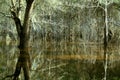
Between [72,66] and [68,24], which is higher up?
[68,24]

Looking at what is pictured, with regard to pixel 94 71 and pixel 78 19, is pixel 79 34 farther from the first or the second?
pixel 94 71

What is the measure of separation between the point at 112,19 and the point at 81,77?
10537 millimetres

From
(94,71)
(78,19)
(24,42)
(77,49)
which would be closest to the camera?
(24,42)

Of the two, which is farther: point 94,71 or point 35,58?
point 35,58

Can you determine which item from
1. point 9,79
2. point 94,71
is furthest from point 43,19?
point 9,79

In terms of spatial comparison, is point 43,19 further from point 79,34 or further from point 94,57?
point 94,57

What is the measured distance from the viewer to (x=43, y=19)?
2511 cm

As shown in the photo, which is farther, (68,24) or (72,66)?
(68,24)

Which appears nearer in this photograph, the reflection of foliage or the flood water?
the flood water

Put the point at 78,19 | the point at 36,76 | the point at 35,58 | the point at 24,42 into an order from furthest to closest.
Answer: the point at 78,19
the point at 35,58
the point at 36,76
the point at 24,42

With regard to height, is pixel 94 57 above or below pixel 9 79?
below

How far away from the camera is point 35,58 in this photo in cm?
1723

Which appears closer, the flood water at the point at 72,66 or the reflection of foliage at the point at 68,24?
the flood water at the point at 72,66

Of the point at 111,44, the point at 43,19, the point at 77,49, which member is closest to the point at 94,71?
the point at 77,49
